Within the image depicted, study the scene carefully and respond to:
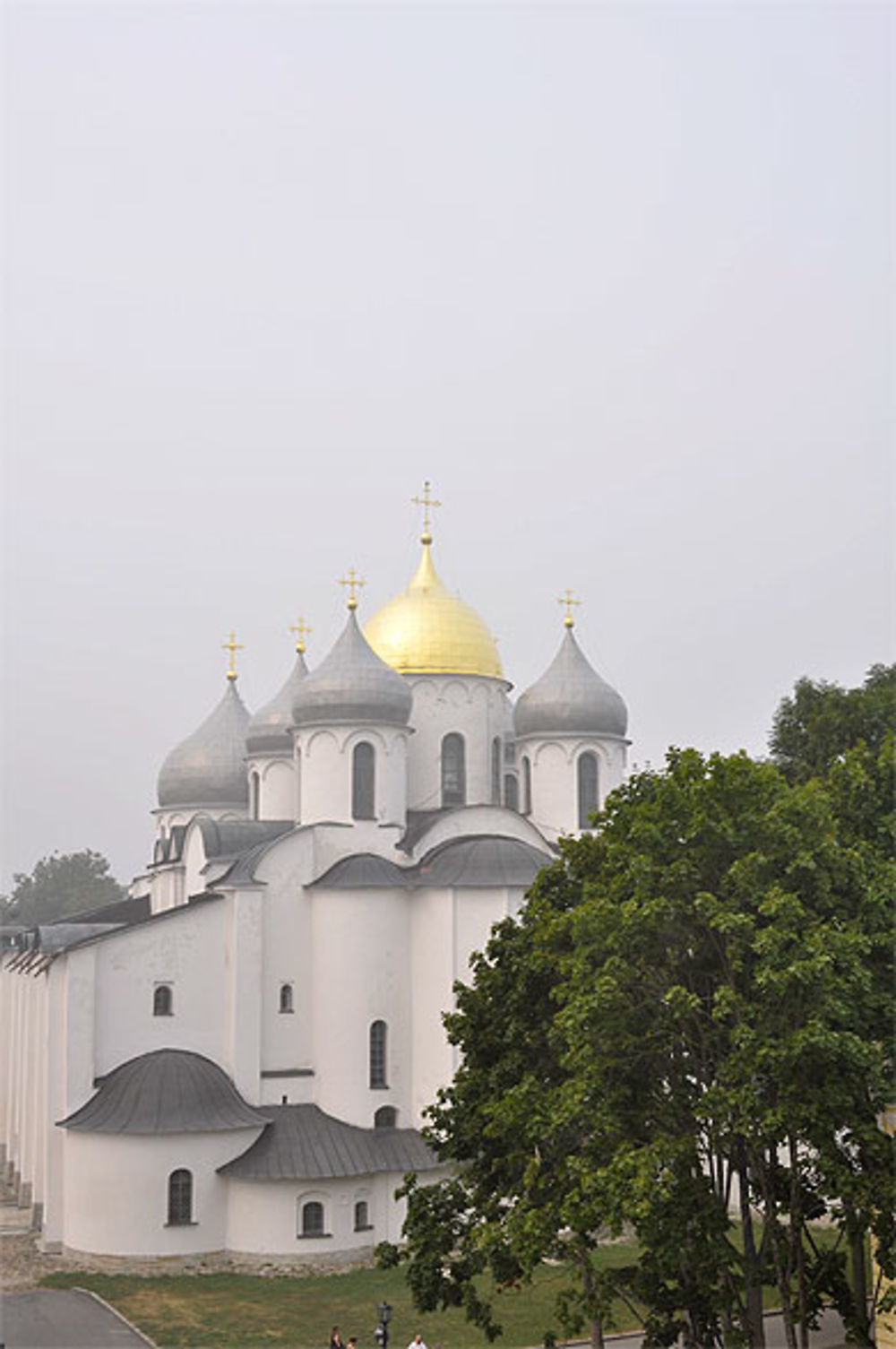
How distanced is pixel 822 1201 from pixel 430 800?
20.0m

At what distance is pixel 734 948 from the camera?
15211 mm

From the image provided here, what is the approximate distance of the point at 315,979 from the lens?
98.4ft

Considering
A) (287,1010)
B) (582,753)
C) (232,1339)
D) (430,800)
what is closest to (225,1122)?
(287,1010)

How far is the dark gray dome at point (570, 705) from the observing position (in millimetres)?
35312

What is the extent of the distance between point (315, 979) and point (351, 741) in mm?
5395

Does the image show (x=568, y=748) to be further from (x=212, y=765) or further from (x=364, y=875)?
(x=212, y=765)

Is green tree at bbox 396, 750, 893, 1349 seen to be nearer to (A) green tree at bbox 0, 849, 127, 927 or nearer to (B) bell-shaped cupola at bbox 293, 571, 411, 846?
(B) bell-shaped cupola at bbox 293, 571, 411, 846

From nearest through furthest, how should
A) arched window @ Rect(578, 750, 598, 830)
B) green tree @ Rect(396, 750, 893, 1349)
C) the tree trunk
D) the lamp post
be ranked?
green tree @ Rect(396, 750, 893, 1349) < the tree trunk < the lamp post < arched window @ Rect(578, 750, 598, 830)

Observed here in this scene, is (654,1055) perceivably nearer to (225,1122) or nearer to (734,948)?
(734,948)

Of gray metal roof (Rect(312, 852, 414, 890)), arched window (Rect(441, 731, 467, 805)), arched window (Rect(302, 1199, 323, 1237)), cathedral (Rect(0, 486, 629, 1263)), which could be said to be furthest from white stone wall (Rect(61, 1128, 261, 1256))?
arched window (Rect(441, 731, 467, 805))

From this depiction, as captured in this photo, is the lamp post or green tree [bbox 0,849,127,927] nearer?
the lamp post

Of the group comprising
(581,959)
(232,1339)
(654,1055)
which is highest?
(581,959)

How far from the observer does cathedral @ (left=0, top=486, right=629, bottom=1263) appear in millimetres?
27062

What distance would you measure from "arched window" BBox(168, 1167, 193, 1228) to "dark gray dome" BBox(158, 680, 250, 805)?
16899 millimetres
